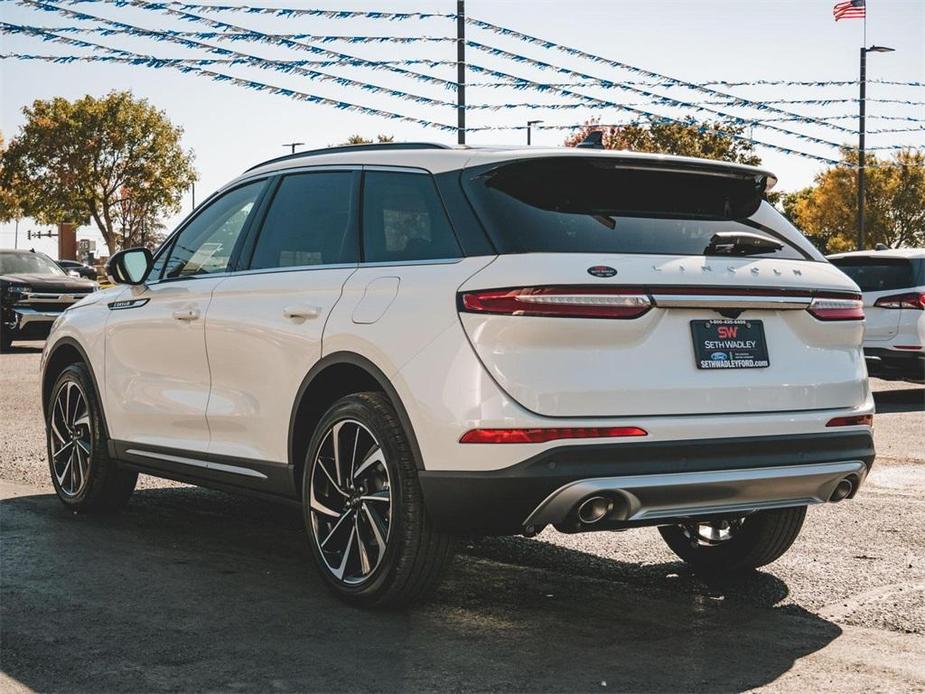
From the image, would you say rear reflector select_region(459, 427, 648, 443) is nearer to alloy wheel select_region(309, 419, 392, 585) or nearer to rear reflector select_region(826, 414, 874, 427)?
alloy wheel select_region(309, 419, 392, 585)

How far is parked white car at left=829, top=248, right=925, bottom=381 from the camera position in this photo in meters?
14.4

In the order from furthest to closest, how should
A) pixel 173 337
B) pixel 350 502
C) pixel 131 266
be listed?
pixel 131 266
pixel 173 337
pixel 350 502

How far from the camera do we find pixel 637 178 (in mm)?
5168

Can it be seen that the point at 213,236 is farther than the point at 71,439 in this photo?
No

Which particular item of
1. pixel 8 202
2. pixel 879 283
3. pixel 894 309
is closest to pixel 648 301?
pixel 894 309

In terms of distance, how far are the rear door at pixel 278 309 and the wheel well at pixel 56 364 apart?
73.5 inches

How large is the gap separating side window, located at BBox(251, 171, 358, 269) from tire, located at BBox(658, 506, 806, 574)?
2048 mm

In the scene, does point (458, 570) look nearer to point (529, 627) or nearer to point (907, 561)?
point (529, 627)

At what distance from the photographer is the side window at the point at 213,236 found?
6.43m

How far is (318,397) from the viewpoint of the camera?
18.3 feet

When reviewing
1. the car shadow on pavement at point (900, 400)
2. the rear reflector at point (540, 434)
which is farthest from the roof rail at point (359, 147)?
the car shadow on pavement at point (900, 400)

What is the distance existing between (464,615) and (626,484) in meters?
1.02

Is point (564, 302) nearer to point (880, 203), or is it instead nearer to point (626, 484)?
point (626, 484)

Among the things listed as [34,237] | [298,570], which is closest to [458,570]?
[298,570]
